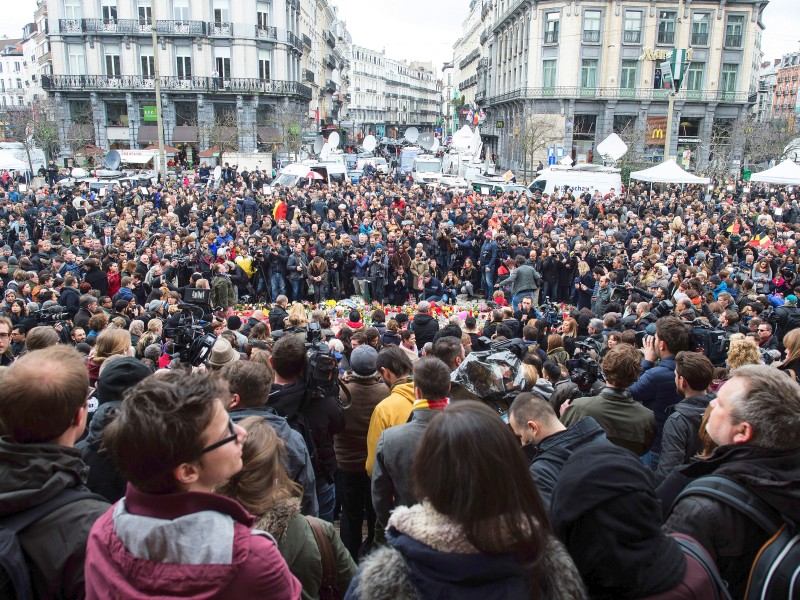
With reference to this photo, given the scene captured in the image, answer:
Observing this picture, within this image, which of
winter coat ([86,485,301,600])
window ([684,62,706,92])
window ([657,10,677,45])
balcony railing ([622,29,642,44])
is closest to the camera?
winter coat ([86,485,301,600])

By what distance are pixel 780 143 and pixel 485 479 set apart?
48571 millimetres

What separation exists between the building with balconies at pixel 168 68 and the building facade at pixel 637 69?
2039cm

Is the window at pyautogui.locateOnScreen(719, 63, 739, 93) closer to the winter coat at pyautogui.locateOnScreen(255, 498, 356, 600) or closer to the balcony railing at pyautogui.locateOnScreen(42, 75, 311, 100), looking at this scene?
the balcony railing at pyautogui.locateOnScreen(42, 75, 311, 100)

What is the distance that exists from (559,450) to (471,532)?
1.19m

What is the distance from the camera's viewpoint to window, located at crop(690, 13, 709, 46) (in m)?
46.7

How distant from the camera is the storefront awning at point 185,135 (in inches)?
1850

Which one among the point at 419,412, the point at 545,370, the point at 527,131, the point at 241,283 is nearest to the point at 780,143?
the point at 527,131

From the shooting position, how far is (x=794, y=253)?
45.2ft

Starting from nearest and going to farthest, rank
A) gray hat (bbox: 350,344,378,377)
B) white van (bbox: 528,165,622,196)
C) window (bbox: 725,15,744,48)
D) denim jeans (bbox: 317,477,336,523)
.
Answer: denim jeans (bbox: 317,477,336,523) < gray hat (bbox: 350,344,378,377) < white van (bbox: 528,165,622,196) < window (bbox: 725,15,744,48)

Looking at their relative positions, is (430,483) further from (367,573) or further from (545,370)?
(545,370)

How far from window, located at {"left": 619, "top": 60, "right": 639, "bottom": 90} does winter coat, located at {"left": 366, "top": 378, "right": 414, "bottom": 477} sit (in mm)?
49140

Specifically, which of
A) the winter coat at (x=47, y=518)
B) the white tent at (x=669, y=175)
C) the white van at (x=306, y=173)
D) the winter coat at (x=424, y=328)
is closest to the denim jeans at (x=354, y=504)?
the winter coat at (x=47, y=518)

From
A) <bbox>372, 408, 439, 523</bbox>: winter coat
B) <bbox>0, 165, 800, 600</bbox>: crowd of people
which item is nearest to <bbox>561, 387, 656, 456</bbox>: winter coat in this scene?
<bbox>0, 165, 800, 600</bbox>: crowd of people

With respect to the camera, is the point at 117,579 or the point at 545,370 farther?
the point at 545,370
